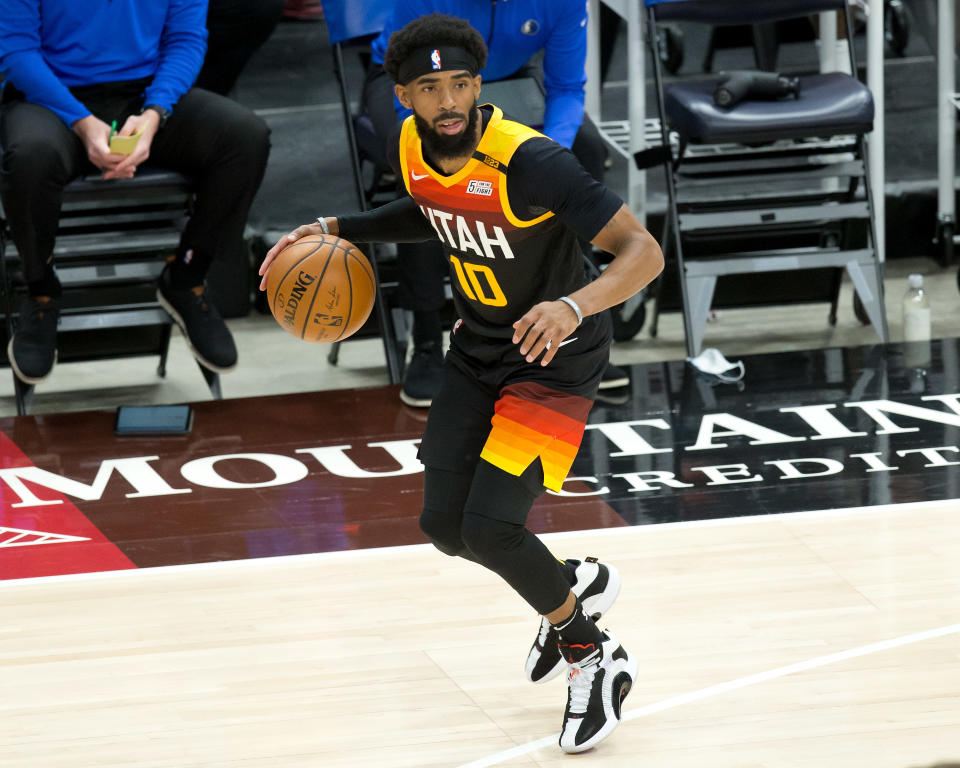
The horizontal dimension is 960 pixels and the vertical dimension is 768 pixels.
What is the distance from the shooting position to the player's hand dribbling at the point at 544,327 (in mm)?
2430

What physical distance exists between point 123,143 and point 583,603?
92.4 inches

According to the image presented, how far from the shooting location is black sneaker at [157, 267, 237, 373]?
15.8ft

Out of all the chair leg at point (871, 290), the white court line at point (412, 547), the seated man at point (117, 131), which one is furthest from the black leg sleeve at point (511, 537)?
the chair leg at point (871, 290)

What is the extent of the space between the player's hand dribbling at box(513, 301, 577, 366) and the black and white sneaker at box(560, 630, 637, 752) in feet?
2.17

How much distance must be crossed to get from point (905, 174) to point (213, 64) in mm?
3050

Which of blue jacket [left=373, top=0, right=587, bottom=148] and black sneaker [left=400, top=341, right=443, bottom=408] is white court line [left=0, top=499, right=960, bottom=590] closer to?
black sneaker [left=400, top=341, right=443, bottom=408]

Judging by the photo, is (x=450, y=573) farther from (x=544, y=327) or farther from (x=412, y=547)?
(x=544, y=327)

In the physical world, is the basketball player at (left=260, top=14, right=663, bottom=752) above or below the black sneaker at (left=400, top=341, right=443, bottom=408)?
above

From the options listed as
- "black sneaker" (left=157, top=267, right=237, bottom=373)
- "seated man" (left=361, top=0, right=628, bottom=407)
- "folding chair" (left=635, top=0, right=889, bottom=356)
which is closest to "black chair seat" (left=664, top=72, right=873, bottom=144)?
"folding chair" (left=635, top=0, right=889, bottom=356)

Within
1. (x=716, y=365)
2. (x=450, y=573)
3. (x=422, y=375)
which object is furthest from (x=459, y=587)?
(x=716, y=365)

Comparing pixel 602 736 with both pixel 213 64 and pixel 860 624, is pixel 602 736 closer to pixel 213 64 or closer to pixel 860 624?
pixel 860 624

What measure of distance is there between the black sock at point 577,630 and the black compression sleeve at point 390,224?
839 mm

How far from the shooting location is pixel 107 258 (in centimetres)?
497

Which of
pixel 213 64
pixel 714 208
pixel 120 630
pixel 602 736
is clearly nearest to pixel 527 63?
pixel 714 208
